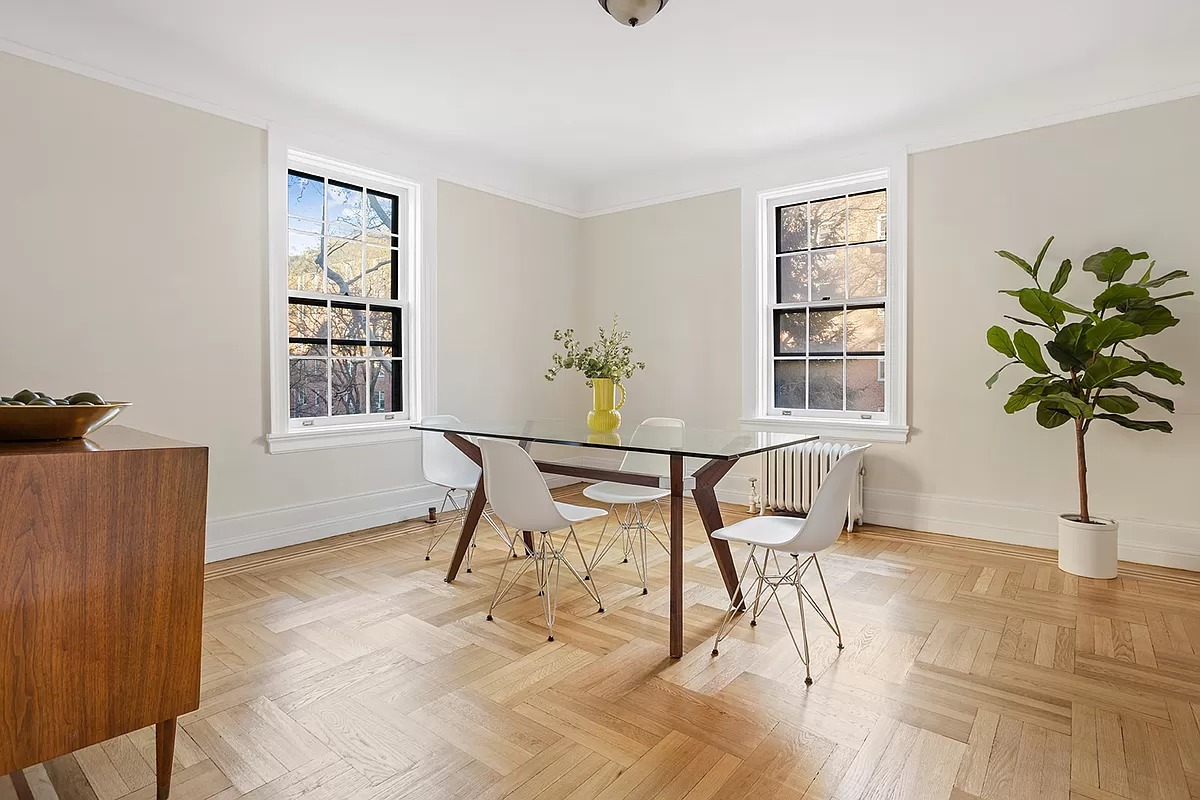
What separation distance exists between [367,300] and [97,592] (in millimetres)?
3672

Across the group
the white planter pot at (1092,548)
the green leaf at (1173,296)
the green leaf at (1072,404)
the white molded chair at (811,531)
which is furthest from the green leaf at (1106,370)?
the white molded chair at (811,531)

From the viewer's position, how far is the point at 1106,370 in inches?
143

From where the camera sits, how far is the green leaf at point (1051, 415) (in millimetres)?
3858

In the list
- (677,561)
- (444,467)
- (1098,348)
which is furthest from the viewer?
(444,467)

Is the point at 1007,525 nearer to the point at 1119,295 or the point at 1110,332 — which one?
the point at 1110,332

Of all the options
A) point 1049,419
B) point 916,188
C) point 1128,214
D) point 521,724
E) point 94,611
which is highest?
point 916,188

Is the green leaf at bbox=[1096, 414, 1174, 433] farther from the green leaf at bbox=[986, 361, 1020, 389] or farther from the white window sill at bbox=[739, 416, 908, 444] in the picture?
the white window sill at bbox=[739, 416, 908, 444]

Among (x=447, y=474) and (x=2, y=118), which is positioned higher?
(x=2, y=118)

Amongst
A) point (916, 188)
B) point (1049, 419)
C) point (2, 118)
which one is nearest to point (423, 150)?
point (2, 118)

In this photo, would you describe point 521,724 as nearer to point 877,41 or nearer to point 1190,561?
point 877,41

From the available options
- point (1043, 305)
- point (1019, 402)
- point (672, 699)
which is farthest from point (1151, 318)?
point (672, 699)

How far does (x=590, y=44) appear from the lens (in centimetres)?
370

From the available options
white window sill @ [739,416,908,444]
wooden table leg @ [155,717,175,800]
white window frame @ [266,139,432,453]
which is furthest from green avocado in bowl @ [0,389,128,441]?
white window sill @ [739,416,908,444]

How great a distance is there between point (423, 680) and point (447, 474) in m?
2.01
